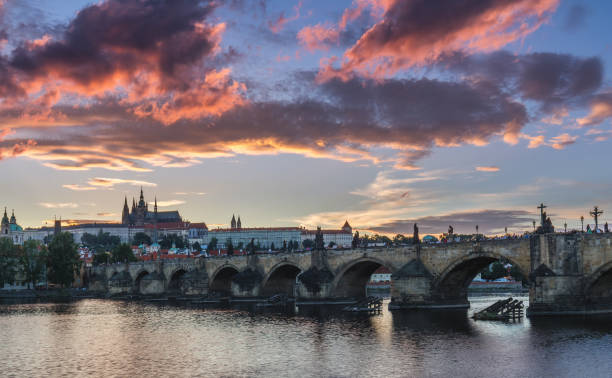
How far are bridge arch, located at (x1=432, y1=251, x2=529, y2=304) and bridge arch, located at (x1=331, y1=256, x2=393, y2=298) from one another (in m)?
9.76

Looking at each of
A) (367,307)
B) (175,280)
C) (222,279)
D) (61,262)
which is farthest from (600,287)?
(61,262)

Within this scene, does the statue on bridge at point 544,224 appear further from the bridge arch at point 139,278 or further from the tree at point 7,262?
the tree at point 7,262

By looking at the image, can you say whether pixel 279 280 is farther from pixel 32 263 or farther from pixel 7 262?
pixel 32 263

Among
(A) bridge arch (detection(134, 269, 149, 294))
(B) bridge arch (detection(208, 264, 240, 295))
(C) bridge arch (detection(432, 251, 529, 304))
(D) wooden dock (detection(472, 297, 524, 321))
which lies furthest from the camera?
(A) bridge arch (detection(134, 269, 149, 294))

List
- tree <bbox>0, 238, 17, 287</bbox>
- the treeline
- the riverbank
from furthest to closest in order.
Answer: the treeline → tree <bbox>0, 238, 17, 287</bbox> → the riverbank

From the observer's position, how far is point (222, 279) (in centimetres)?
10244

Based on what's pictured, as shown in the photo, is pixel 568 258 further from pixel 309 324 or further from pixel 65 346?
pixel 65 346

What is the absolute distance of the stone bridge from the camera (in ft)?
162

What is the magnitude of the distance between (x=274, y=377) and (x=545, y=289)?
93.6 ft

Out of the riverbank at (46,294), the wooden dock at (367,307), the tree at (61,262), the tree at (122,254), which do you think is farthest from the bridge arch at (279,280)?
the tree at (122,254)

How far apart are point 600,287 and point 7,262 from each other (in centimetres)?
9934

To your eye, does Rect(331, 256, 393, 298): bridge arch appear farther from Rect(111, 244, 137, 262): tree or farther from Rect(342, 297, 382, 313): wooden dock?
Rect(111, 244, 137, 262): tree

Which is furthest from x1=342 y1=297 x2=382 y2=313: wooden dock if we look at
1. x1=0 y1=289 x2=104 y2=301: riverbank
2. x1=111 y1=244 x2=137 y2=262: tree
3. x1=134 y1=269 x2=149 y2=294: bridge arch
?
x1=111 y1=244 x2=137 y2=262: tree

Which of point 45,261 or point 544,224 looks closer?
point 544,224
